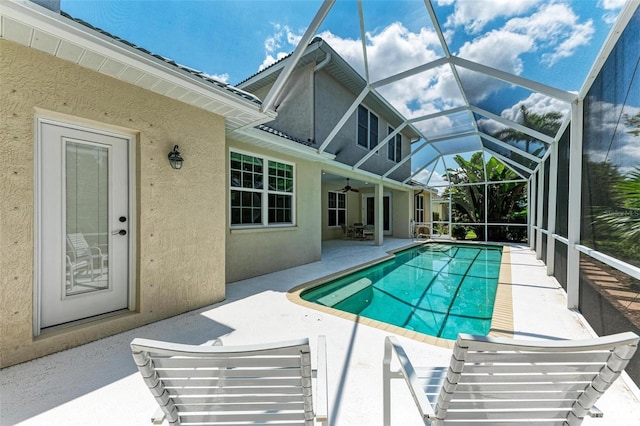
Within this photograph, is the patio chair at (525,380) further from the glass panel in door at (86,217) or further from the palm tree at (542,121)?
the palm tree at (542,121)

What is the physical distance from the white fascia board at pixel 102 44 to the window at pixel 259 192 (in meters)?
2.48

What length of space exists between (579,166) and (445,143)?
371 inches

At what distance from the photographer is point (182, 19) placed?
6738 millimetres

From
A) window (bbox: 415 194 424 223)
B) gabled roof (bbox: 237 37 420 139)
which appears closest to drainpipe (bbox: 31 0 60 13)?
gabled roof (bbox: 237 37 420 139)

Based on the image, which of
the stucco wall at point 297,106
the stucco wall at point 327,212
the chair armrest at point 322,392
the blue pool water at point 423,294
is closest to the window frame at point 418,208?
the stucco wall at point 327,212

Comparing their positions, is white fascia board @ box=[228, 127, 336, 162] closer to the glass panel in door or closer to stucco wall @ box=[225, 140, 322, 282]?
Answer: stucco wall @ box=[225, 140, 322, 282]

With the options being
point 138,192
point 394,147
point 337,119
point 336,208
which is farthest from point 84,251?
point 394,147

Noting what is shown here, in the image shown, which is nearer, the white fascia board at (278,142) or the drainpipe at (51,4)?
the drainpipe at (51,4)

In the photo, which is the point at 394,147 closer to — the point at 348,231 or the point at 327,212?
the point at 327,212

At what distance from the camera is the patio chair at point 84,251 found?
3537 millimetres

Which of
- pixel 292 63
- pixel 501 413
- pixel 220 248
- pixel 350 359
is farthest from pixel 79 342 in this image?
pixel 292 63

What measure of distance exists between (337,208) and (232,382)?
1475 centimetres

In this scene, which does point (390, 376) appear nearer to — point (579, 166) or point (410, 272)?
point (579, 166)

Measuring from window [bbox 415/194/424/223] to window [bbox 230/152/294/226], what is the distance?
13.8m
